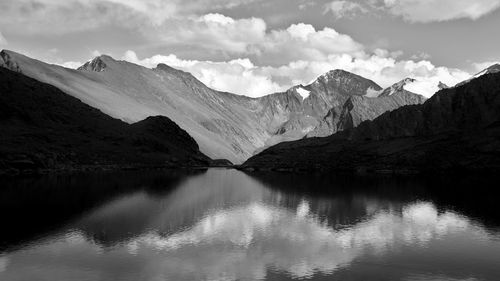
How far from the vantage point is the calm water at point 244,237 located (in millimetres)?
65312

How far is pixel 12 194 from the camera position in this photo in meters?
144

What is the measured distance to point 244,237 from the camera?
3511 inches

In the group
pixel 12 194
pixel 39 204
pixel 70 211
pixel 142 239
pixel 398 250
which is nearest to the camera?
pixel 398 250

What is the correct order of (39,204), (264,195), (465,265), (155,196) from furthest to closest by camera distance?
(264,195) → (155,196) → (39,204) → (465,265)

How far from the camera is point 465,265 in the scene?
69.1 m

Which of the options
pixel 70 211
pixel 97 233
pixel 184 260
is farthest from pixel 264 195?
pixel 184 260

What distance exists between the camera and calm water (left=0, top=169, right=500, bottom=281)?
214 feet

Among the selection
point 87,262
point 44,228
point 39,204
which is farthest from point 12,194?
point 87,262

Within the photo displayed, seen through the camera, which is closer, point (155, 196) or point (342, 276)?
point (342, 276)

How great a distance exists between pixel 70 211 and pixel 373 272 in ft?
257

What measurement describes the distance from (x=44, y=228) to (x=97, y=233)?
11.2 m

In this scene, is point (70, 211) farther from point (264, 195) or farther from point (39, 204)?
point (264, 195)

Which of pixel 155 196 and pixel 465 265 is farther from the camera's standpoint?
pixel 155 196

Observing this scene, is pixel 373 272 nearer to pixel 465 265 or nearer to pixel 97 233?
pixel 465 265
